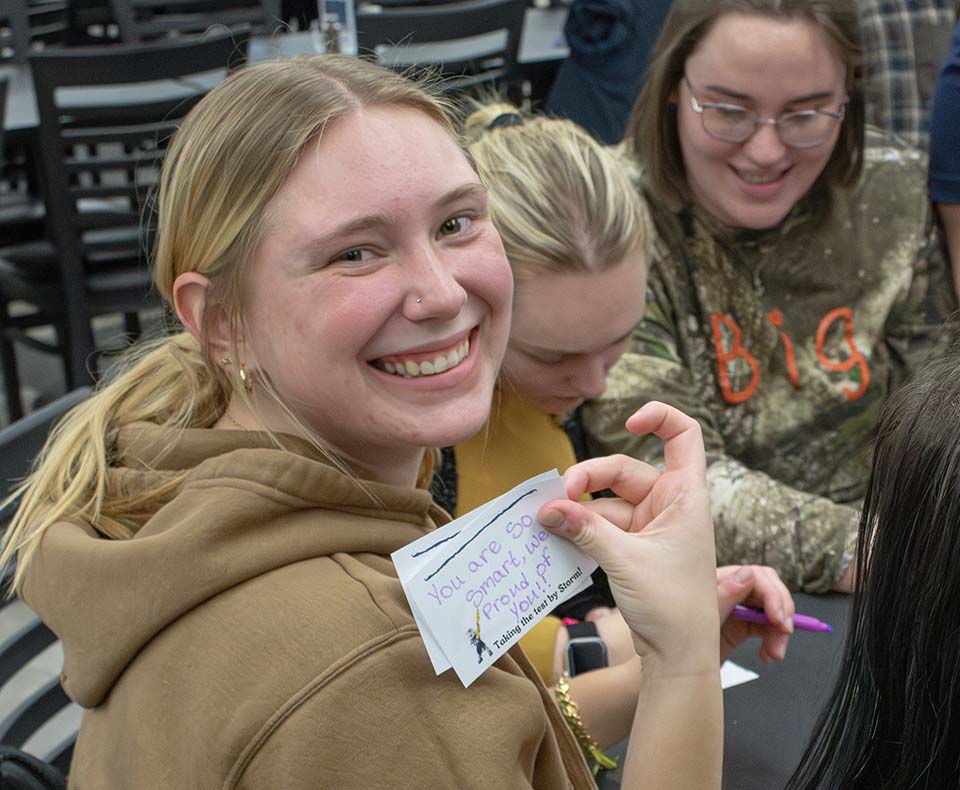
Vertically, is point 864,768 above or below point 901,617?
below

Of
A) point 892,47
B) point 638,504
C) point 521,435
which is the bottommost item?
point 521,435

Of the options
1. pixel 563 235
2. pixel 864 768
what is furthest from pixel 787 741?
pixel 563 235

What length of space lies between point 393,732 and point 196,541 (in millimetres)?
201

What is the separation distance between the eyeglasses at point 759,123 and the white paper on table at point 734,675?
898 mm

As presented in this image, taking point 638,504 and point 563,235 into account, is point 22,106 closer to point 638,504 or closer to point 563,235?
point 563,235

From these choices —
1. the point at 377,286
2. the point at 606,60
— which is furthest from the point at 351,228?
the point at 606,60

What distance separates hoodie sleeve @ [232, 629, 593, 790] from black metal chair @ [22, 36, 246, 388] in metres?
2.19

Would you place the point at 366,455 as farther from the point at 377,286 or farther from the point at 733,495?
the point at 733,495

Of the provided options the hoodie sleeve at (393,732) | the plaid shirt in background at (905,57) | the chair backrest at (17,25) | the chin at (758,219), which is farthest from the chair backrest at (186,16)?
the hoodie sleeve at (393,732)

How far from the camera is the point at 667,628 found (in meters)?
0.92

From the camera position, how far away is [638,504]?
1.05 meters

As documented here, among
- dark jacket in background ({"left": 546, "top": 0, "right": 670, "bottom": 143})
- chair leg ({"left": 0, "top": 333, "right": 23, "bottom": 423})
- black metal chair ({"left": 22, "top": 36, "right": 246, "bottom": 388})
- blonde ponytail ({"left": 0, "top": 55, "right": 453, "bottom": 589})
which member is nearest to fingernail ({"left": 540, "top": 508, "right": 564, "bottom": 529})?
blonde ponytail ({"left": 0, "top": 55, "right": 453, "bottom": 589})

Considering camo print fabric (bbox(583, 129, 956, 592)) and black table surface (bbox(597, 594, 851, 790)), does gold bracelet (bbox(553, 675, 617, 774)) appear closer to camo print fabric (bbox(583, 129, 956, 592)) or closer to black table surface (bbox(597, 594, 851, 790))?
black table surface (bbox(597, 594, 851, 790))

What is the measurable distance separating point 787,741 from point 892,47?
1.50m
